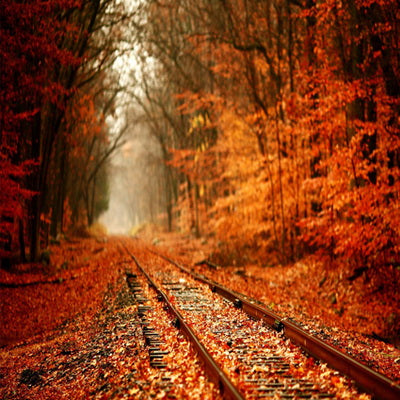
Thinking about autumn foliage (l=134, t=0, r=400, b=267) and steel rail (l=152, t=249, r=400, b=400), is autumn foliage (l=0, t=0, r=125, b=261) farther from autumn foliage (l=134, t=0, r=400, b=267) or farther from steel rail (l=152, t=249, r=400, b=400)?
steel rail (l=152, t=249, r=400, b=400)

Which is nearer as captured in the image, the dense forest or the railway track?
the railway track

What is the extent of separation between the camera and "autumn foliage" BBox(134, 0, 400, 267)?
1151 cm

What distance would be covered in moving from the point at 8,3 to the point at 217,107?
1232 cm

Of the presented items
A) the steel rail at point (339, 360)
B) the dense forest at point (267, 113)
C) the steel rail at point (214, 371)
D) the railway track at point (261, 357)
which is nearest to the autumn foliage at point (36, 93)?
the dense forest at point (267, 113)

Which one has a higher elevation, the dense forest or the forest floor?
the dense forest

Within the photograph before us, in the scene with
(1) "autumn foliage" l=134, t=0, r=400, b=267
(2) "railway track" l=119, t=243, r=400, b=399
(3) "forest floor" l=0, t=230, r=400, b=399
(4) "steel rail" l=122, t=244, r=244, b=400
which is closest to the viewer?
(4) "steel rail" l=122, t=244, r=244, b=400

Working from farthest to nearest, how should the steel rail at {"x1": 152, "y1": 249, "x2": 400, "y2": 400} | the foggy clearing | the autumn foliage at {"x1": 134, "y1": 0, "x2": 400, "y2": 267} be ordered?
the autumn foliage at {"x1": 134, "y1": 0, "x2": 400, "y2": 267}
the foggy clearing
the steel rail at {"x1": 152, "y1": 249, "x2": 400, "y2": 400}

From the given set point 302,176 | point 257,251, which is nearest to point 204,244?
point 257,251

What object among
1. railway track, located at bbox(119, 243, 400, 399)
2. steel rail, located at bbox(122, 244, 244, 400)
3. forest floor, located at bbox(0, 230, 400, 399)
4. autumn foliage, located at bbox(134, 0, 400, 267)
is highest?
autumn foliage, located at bbox(134, 0, 400, 267)

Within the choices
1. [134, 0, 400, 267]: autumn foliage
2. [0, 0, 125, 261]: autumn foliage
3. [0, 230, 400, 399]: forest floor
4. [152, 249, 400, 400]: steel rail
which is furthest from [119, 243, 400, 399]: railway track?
[0, 0, 125, 261]: autumn foliage

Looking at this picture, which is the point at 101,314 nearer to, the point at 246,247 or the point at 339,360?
the point at 339,360

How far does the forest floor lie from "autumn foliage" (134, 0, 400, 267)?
1.22 meters

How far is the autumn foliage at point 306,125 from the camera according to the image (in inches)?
453

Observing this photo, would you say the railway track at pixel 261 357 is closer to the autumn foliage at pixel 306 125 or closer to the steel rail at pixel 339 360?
the steel rail at pixel 339 360
